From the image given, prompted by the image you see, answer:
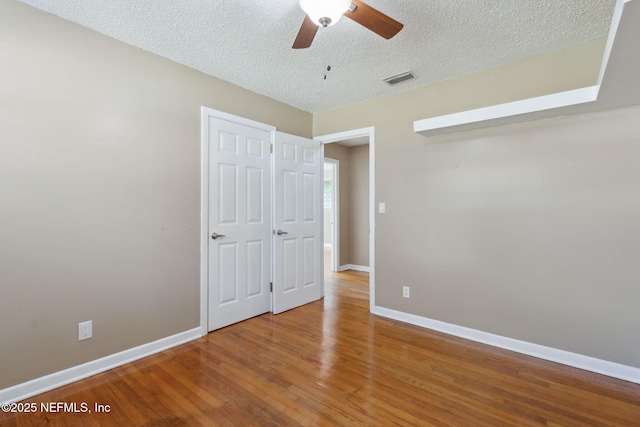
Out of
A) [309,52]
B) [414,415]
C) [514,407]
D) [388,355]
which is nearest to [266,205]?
[309,52]

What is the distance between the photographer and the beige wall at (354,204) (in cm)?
564

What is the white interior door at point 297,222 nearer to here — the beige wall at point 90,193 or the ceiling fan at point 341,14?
the beige wall at point 90,193

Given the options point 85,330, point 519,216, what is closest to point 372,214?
point 519,216

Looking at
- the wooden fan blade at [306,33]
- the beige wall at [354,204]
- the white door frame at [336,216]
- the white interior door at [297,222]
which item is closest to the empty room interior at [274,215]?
the wooden fan blade at [306,33]

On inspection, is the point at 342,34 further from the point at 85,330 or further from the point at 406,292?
Result: the point at 85,330

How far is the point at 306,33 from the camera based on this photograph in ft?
5.56

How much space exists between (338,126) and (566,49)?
2227 millimetres

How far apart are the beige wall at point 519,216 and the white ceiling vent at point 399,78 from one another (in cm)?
28

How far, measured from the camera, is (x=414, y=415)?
167 centimetres

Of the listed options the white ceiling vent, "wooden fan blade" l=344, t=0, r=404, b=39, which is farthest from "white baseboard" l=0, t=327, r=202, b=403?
the white ceiling vent

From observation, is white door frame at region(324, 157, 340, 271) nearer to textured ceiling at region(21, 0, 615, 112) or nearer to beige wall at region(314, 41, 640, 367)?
beige wall at region(314, 41, 640, 367)

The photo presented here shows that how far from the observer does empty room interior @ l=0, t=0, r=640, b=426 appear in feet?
5.90

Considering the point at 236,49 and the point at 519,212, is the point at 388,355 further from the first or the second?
the point at 236,49

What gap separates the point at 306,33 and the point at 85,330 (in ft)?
8.30
